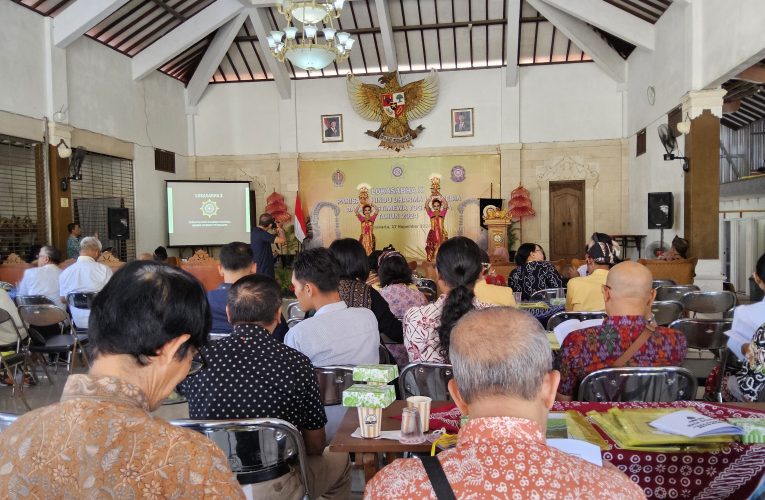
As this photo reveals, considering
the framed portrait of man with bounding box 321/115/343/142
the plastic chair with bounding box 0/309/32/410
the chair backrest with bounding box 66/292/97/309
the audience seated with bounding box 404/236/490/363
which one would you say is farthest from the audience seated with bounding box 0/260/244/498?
the framed portrait of man with bounding box 321/115/343/142

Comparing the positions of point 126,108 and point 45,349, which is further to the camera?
point 126,108

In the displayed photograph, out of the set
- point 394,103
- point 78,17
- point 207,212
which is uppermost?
point 78,17

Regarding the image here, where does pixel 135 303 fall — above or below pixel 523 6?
below

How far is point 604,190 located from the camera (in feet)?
40.2

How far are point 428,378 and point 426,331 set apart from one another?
1.06 ft

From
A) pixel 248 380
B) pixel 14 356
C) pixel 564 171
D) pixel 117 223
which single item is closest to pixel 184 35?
pixel 117 223

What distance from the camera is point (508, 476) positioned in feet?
2.91

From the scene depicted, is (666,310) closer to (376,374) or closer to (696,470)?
(696,470)

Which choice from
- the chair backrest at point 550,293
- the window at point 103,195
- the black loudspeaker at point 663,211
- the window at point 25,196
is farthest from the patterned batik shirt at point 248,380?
the window at point 103,195

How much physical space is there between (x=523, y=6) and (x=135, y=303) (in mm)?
11721

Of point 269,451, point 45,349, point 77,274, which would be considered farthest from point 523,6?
point 269,451

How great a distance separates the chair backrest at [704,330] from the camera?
339cm

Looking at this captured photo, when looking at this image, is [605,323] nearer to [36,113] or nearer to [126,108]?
[36,113]

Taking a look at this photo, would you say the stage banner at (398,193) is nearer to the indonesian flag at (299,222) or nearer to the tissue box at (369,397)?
the indonesian flag at (299,222)
